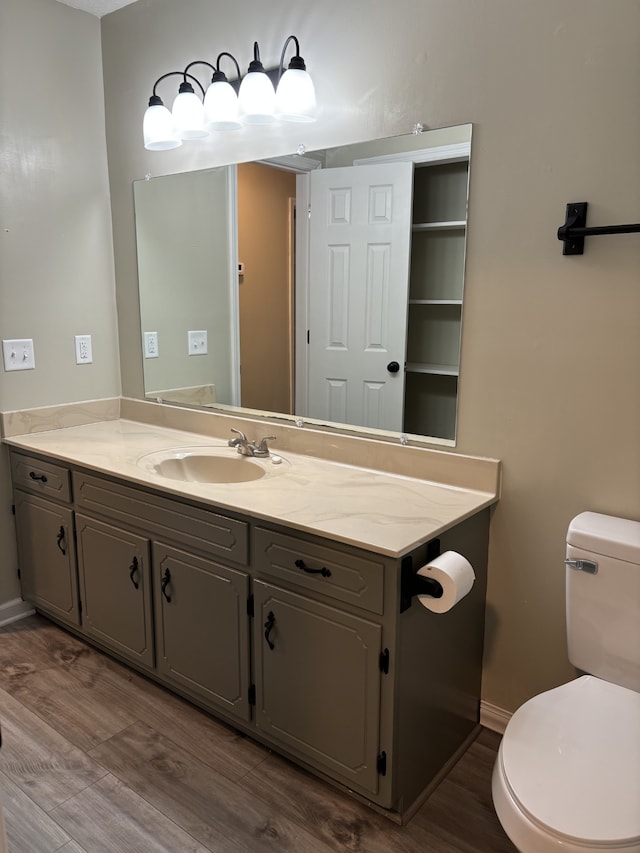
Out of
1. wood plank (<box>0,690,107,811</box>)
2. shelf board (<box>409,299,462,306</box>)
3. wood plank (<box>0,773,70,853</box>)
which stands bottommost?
wood plank (<box>0,773,70,853</box>)

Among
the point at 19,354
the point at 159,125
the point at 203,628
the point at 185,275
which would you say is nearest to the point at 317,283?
the point at 185,275

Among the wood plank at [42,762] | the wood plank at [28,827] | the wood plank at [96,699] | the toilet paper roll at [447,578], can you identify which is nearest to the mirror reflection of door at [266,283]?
the toilet paper roll at [447,578]

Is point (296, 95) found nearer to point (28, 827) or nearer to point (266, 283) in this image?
point (266, 283)

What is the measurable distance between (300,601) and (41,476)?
4.26ft

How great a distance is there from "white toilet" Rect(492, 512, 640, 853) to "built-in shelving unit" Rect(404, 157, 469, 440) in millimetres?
551

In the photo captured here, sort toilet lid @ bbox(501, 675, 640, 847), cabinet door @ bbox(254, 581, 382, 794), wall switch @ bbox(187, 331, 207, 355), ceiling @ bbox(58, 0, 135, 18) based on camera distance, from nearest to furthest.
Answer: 1. toilet lid @ bbox(501, 675, 640, 847)
2. cabinet door @ bbox(254, 581, 382, 794)
3. ceiling @ bbox(58, 0, 135, 18)
4. wall switch @ bbox(187, 331, 207, 355)

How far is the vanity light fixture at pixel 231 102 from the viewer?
2006 millimetres

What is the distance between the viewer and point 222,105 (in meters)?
2.17

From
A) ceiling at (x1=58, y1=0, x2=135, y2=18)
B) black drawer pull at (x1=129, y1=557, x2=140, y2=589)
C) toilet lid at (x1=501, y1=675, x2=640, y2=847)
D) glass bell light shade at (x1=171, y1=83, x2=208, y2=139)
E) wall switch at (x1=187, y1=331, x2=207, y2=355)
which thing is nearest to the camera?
toilet lid at (x1=501, y1=675, x2=640, y2=847)

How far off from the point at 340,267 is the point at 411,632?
116 cm

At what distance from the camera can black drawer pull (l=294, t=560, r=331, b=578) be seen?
5.31 feet

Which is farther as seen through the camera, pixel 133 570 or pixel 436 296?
pixel 133 570

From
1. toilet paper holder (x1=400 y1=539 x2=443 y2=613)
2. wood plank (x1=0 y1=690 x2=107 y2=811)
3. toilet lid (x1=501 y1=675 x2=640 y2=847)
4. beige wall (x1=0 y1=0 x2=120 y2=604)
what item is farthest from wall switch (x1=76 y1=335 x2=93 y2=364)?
toilet lid (x1=501 y1=675 x2=640 y2=847)

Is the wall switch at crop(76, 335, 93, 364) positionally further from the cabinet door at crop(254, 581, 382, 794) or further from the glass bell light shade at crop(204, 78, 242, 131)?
the cabinet door at crop(254, 581, 382, 794)
